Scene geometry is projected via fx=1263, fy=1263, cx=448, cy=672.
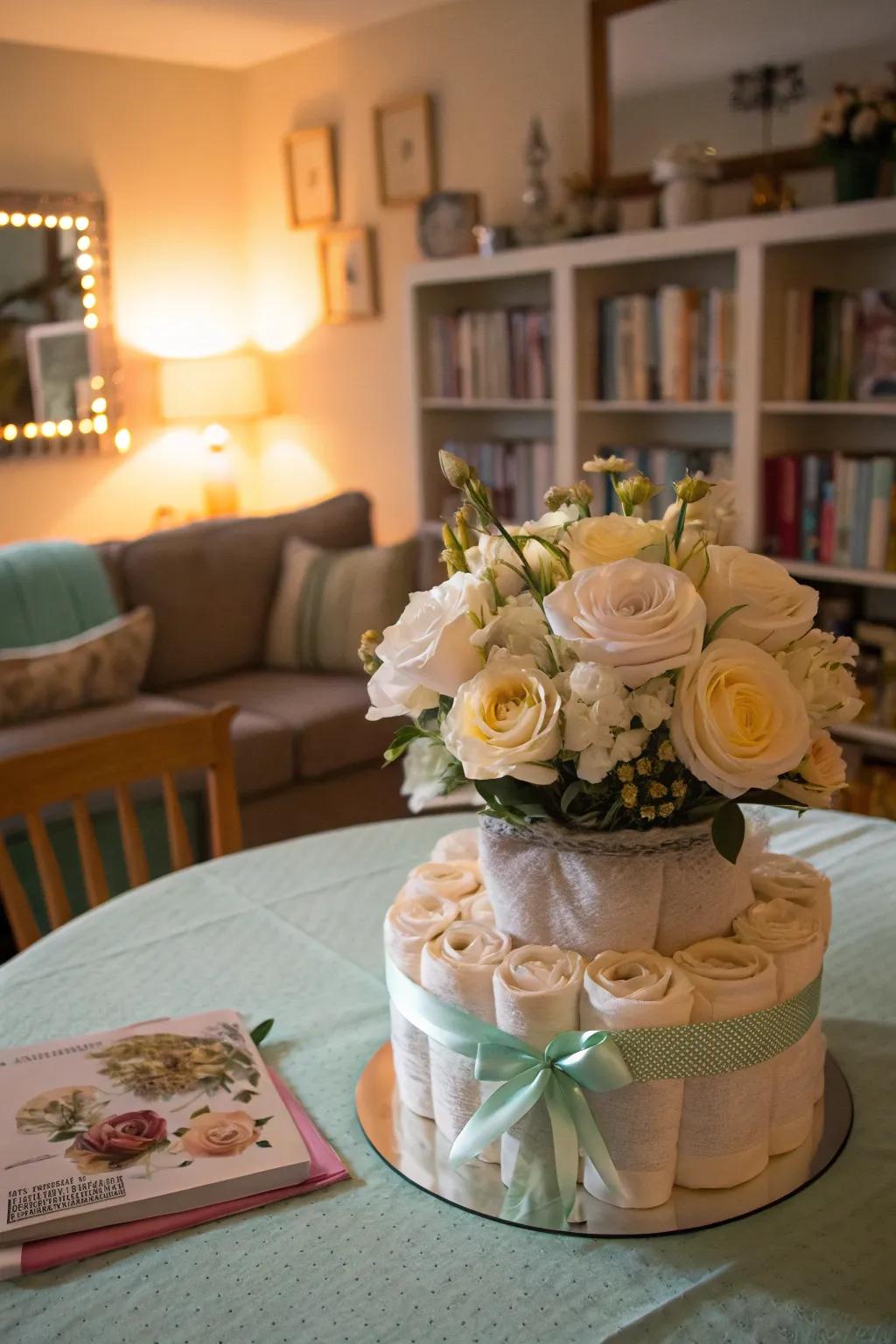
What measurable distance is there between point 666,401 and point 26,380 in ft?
8.97

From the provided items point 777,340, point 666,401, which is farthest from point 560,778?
point 666,401

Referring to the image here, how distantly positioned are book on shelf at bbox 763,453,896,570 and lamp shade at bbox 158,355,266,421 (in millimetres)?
2699

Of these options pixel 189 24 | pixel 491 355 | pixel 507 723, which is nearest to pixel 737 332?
pixel 491 355

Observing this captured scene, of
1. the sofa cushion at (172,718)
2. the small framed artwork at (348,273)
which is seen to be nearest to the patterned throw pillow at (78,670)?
the sofa cushion at (172,718)

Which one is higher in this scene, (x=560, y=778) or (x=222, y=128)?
(x=222, y=128)

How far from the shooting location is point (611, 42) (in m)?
3.77

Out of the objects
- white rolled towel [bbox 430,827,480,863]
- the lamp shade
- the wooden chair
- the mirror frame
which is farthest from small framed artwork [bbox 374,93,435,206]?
white rolled towel [bbox 430,827,480,863]

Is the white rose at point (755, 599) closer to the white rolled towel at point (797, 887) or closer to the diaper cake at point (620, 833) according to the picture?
the diaper cake at point (620, 833)

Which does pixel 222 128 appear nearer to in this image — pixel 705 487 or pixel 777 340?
pixel 777 340

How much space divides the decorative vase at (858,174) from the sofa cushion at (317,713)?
1.71 m

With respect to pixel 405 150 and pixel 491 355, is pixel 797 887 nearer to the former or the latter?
pixel 491 355

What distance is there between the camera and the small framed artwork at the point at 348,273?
15.8ft

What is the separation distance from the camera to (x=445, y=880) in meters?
1.06

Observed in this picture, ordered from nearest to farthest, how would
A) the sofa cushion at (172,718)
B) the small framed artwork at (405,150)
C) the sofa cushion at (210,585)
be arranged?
the sofa cushion at (172,718) < the sofa cushion at (210,585) < the small framed artwork at (405,150)
